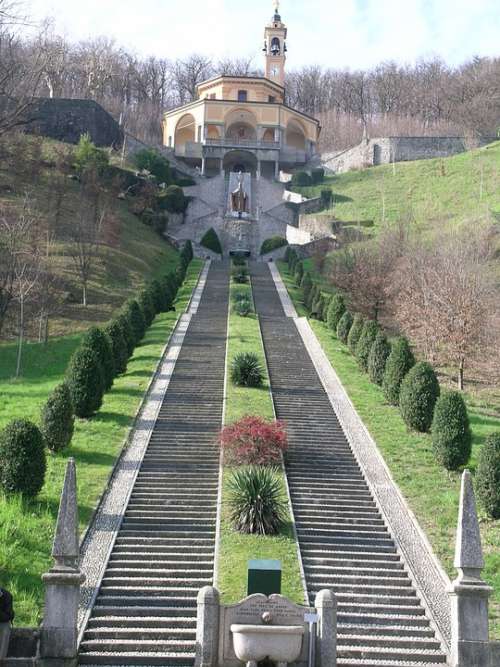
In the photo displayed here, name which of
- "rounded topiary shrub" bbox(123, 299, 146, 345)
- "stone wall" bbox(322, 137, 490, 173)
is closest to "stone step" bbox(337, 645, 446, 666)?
"rounded topiary shrub" bbox(123, 299, 146, 345)

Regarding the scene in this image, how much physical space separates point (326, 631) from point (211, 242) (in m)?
51.9

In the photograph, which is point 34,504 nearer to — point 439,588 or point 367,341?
point 439,588

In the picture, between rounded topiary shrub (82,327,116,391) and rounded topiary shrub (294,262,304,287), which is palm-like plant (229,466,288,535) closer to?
rounded topiary shrub (82,327,116,391)

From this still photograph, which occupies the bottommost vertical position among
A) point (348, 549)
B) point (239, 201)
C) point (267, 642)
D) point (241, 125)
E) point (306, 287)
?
point (348, 549)

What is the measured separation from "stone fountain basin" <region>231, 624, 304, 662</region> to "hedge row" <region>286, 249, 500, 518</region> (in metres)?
7.58

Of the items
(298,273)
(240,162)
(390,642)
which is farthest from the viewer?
(240,162)

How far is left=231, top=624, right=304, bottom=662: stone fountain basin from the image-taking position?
11109 mm

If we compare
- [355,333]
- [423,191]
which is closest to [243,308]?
[355,333]

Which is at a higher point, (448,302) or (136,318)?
(448,302)

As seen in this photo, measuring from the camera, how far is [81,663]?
1203 centimetres

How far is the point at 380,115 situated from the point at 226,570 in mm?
91669

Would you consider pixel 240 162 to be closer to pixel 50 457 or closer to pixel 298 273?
pixel 298 273

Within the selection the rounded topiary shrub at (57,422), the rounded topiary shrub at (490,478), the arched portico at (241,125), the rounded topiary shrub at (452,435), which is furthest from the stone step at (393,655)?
the arched portico at (241,125)

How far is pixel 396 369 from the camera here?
25.6 metres
